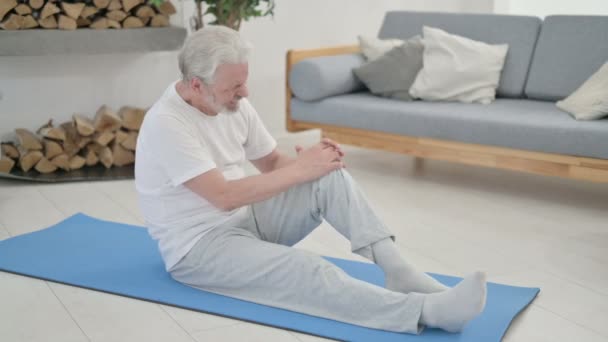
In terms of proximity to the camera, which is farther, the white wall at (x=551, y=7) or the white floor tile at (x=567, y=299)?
the white wall at (x=551, y=7)

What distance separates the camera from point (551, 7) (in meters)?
5.55

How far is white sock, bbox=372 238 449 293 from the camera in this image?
7.41 feet

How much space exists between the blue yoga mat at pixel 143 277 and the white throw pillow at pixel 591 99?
125 centimetres

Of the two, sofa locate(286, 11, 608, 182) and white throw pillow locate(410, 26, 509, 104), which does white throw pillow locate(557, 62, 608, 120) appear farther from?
white throw pillow locate(410, 26, 509, 104)

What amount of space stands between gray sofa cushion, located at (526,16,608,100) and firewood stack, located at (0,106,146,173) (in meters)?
2.13

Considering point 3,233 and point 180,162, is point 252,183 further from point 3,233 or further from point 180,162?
point 3,233

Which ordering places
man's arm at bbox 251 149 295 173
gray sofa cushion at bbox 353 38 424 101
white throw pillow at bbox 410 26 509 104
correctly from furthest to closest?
gray sofa cushion at bbox 353 38 424 101 < white throw pillow at bbox 410 26 509 104 < man's arm at bbox 251 149 295 173

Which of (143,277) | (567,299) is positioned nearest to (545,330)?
(567,299)

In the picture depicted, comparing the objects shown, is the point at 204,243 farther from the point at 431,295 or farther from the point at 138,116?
the point at 138,116

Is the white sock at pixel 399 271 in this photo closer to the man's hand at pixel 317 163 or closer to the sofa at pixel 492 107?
the man's hand at pixel 317 163

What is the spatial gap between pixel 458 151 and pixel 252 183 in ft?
5.77

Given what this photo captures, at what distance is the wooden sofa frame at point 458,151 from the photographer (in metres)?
3.39

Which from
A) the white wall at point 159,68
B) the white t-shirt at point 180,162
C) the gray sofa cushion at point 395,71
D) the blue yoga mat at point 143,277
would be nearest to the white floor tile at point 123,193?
the blue yoga mat at point 143,277

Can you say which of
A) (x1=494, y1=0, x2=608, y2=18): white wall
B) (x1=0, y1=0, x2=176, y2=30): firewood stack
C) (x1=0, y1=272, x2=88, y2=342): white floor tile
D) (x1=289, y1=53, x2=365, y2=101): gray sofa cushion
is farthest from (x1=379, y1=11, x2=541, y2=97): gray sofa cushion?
(x1=0, y1=272, x2=88, y2=342): white floor tile
